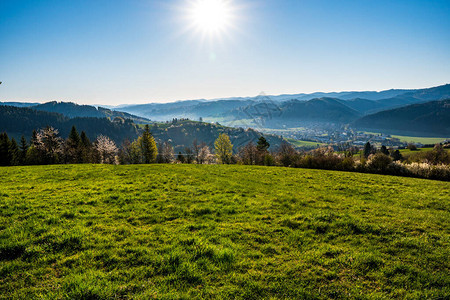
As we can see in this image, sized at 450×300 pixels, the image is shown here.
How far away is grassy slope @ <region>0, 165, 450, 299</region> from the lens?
518 cm

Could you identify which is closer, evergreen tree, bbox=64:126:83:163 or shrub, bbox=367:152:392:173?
shrub, bbox=367:152:392:173

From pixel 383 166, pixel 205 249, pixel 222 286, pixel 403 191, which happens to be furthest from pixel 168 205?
pixel 383 166

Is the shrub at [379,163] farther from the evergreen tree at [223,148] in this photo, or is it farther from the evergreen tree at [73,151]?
the evergreen tree at [73,151]

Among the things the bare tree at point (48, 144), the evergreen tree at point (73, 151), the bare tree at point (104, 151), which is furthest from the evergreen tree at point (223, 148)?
the bare tree at point (48, 144)

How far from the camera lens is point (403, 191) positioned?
1627 cm

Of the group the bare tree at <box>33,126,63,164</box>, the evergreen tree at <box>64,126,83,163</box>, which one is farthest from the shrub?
the bare tree at <box>33,126,63,164</box>

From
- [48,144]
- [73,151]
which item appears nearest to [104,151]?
[73,151]

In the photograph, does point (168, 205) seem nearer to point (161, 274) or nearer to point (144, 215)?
point (144, 215)

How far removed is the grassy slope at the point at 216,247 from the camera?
A: 17.0 ft

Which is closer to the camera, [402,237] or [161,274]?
[161,274]

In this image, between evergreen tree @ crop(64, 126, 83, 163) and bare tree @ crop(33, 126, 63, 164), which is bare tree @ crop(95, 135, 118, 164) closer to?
evergreen tree @ crop(64, 126, 83, 163)

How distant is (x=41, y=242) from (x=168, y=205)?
17.7 feet

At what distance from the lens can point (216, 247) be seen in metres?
6.89

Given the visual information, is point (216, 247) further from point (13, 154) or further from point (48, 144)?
point (13, 154)
